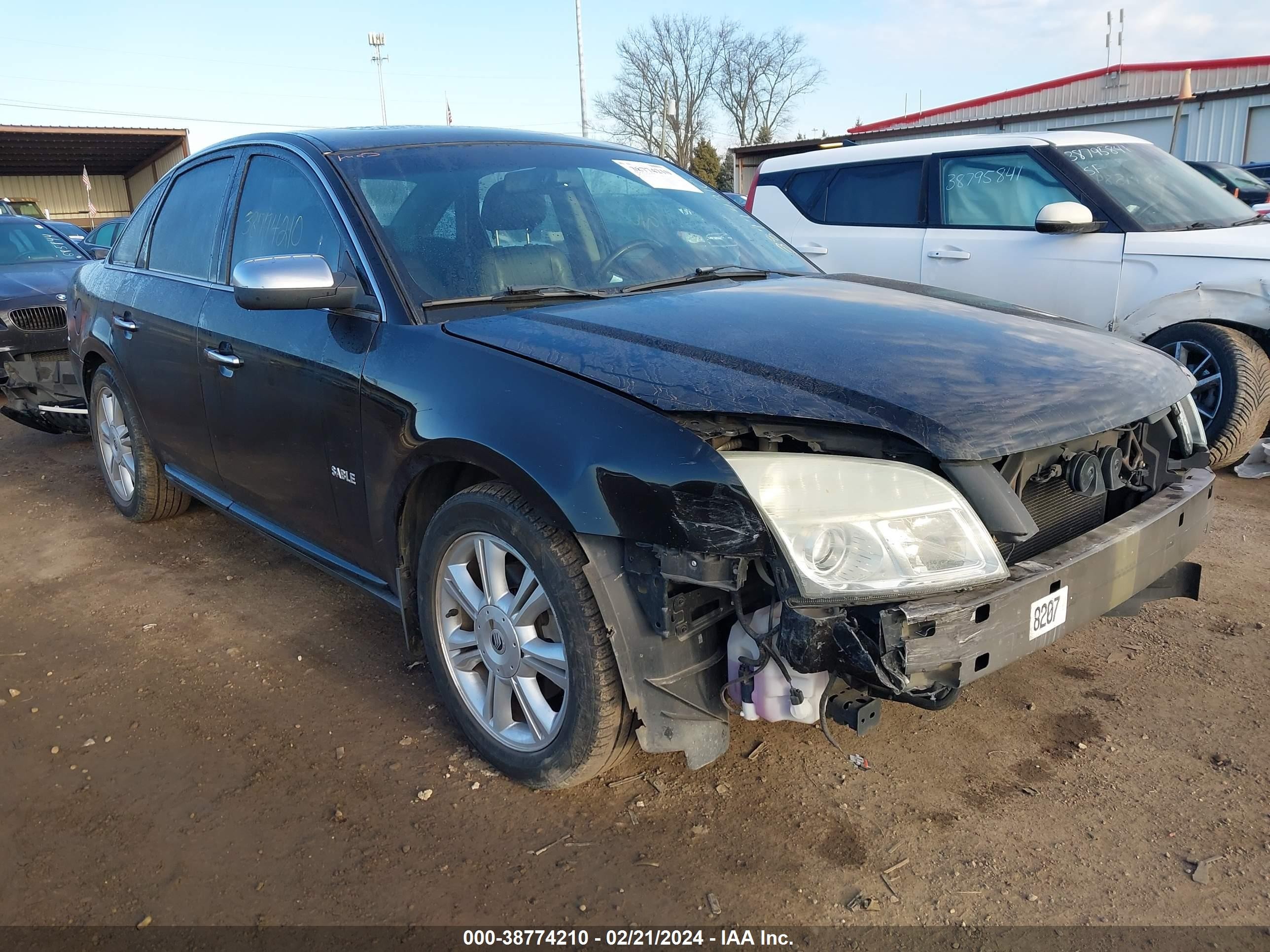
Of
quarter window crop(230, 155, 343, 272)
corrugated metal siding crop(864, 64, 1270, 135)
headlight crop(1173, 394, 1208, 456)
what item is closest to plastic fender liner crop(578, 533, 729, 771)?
quarter window crop(230, 155, 343, 272)

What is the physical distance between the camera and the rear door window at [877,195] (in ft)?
21.5

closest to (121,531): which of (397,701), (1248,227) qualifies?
(397,701)

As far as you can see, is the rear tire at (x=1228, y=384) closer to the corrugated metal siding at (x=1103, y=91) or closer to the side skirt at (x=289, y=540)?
the side skirt at (x=289, y=540)

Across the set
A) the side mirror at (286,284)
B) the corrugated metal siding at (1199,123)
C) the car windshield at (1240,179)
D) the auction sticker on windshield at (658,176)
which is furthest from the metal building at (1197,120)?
the side mirror at (286,284)

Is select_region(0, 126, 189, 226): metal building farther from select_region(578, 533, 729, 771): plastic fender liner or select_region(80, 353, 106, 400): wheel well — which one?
select_region(578, 533, 729, 771): plastic fender liner

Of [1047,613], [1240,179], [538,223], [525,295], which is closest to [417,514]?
[525,295]

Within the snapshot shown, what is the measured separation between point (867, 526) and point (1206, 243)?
432 centimetres

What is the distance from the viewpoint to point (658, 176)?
3688mm

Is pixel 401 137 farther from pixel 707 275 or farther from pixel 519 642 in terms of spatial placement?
pixel 519 642

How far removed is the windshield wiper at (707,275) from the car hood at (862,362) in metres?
0.08

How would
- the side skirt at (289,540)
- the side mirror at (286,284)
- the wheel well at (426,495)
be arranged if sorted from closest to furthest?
the wheel well at (426,495) < the side mirror at (286,284) < the side skirt at (289,540)

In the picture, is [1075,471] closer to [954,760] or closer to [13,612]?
[954,760]

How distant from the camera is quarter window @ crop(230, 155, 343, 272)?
3.03 metres

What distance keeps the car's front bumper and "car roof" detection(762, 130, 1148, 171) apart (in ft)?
12.9
